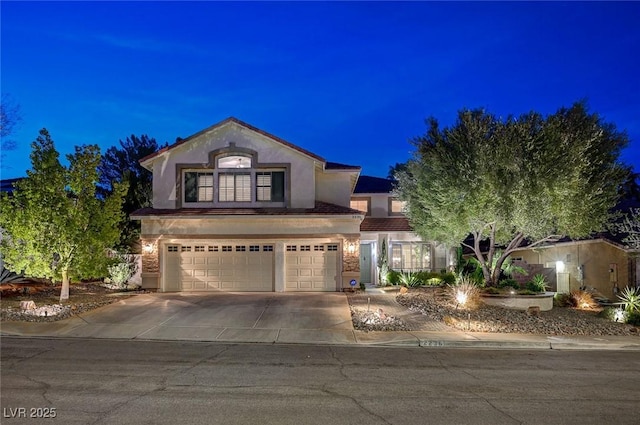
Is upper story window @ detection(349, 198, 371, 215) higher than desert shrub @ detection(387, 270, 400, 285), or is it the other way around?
upper story window @ detection(349, 198, 371, 215)

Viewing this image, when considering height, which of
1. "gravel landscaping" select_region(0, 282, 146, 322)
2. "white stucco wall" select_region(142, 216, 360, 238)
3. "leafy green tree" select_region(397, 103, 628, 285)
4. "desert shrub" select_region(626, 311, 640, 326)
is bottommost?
"desert shrub" select_region(626, 311, 640, 326)

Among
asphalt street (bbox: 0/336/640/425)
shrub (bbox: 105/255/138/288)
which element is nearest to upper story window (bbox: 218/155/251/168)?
shrub (bbox: 105/255/138/288)

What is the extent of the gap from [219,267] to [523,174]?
13054 millimetres

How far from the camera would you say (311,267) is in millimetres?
20953

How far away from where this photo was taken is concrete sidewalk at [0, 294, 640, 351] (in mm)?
Answer: 11734

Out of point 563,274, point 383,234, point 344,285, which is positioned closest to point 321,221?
point 344,285

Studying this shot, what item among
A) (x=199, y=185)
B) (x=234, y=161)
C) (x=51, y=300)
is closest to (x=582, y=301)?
(x=234, y=161)

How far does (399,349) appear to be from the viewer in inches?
434

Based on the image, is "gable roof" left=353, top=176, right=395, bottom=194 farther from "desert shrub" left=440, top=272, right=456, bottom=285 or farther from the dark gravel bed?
the dark gravel bed

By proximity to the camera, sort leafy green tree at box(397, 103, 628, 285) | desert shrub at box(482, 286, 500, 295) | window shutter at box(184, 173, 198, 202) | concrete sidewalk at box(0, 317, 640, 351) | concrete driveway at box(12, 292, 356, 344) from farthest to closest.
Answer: window shutter at box(184, 173, 198, 202) → desert shrub at box(482, 286, 500, 295) → leafy green tree at box(397, 103, 628, 285) → concrete driveway at box(12, 292, 356, 344) → concrete sidewalk at box(0, 317, 640, 351)

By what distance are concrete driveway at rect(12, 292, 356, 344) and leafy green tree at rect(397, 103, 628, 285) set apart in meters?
5.68

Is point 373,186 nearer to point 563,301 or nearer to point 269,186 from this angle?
point 269,186

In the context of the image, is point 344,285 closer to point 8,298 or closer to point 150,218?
point 150,218

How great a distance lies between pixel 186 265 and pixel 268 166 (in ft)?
19.2
